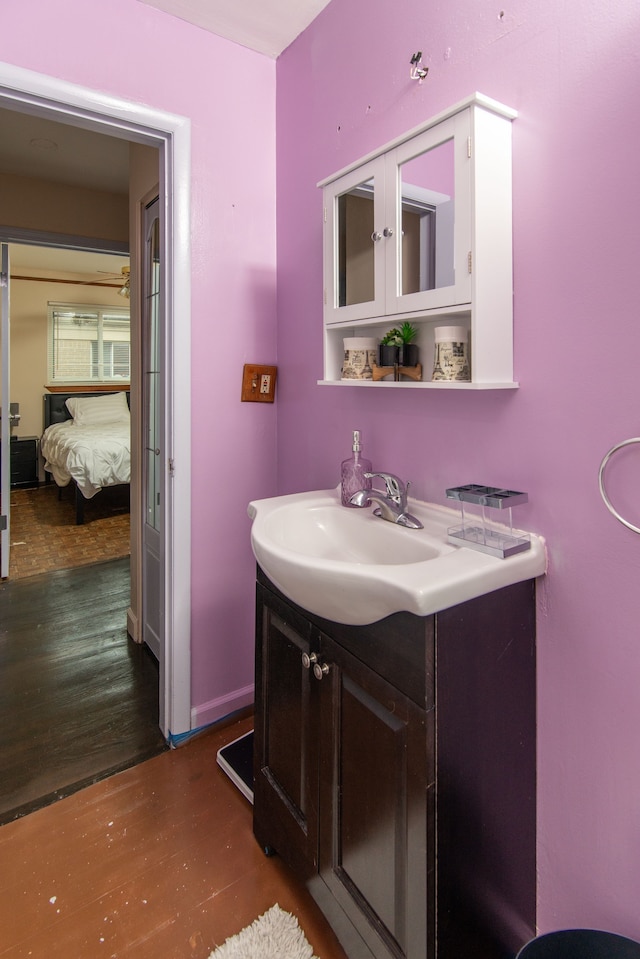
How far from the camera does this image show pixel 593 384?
3.45 ft

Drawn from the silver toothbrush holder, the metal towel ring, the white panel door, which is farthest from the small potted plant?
the white panel door

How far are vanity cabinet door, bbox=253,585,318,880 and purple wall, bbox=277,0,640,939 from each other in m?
0.50

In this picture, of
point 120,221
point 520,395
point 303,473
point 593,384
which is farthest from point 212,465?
point 120,221

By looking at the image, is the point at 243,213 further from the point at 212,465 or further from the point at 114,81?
the point at 212,465

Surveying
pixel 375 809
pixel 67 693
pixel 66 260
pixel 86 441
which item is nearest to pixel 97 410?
pixel 86 441

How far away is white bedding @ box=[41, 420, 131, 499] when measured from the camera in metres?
4.83

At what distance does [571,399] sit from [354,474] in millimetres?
629

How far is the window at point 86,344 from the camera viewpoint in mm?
6594

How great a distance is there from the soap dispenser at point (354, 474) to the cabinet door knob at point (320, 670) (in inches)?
18.3

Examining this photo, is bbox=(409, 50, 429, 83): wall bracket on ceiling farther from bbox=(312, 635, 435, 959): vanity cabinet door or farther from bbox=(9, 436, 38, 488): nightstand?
bbox=(9, 436, 38, 488): nightstand

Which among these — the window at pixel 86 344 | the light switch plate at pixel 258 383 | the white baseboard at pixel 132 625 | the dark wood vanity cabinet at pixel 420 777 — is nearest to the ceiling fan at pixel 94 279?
the window at pixel 86 344

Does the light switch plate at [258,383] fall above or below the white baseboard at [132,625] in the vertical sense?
above

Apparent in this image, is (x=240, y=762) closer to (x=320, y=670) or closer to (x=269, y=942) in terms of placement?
(x=269, y=942)

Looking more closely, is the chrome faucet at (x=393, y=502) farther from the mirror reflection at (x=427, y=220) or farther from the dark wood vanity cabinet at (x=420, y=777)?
the mirror reflection at (x=427, y=220)
